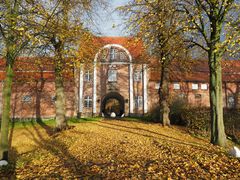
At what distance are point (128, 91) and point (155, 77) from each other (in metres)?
4.24

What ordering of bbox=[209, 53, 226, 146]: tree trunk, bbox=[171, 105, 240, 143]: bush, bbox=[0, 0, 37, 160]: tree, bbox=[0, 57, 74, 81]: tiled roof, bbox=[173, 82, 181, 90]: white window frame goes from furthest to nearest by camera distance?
bbox=[173, 82, 181, 90]: white window frame, bbox=[171, 105, 240, 143]: bush, bbox=[0, 57, 74, 81]: tiled roof, bbox=[209, 53, 226, 146]: tree trunk, bbox=[0, 0, 37, 160]: tree

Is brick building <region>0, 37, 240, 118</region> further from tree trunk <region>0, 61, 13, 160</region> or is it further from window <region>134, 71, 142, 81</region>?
tree trunk <region>0, 61, 13, 160</region>

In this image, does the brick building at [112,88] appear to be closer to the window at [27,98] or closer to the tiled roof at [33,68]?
the window at [27,98]

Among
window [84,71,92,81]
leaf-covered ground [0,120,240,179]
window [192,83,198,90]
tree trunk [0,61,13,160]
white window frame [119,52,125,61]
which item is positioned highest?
Answer: white window frame [119,52,125,61]

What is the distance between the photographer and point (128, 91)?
91.4 feet

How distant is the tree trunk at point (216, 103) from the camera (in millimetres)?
9148

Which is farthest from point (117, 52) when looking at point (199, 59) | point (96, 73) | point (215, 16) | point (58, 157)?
point (58, 157)

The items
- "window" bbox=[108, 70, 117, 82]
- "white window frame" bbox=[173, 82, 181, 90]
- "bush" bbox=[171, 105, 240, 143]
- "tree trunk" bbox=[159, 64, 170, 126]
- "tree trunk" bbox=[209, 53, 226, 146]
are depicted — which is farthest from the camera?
"white window frame" bbox=[173, 82, 181, 90]

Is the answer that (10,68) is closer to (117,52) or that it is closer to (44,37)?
(44,37)

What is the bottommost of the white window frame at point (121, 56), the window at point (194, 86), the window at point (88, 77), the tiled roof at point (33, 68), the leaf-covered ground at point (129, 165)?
the leaf-covered ground at point (129, 165)

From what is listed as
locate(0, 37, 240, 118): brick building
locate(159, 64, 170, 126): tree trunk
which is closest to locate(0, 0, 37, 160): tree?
locate(159, 64, 170, 126): tree trunk

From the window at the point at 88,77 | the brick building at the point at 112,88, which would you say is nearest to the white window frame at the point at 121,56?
the brick building at the point at 112,88

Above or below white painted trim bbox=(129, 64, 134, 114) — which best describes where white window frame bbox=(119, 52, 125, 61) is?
above

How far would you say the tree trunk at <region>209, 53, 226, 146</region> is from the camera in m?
9.15
